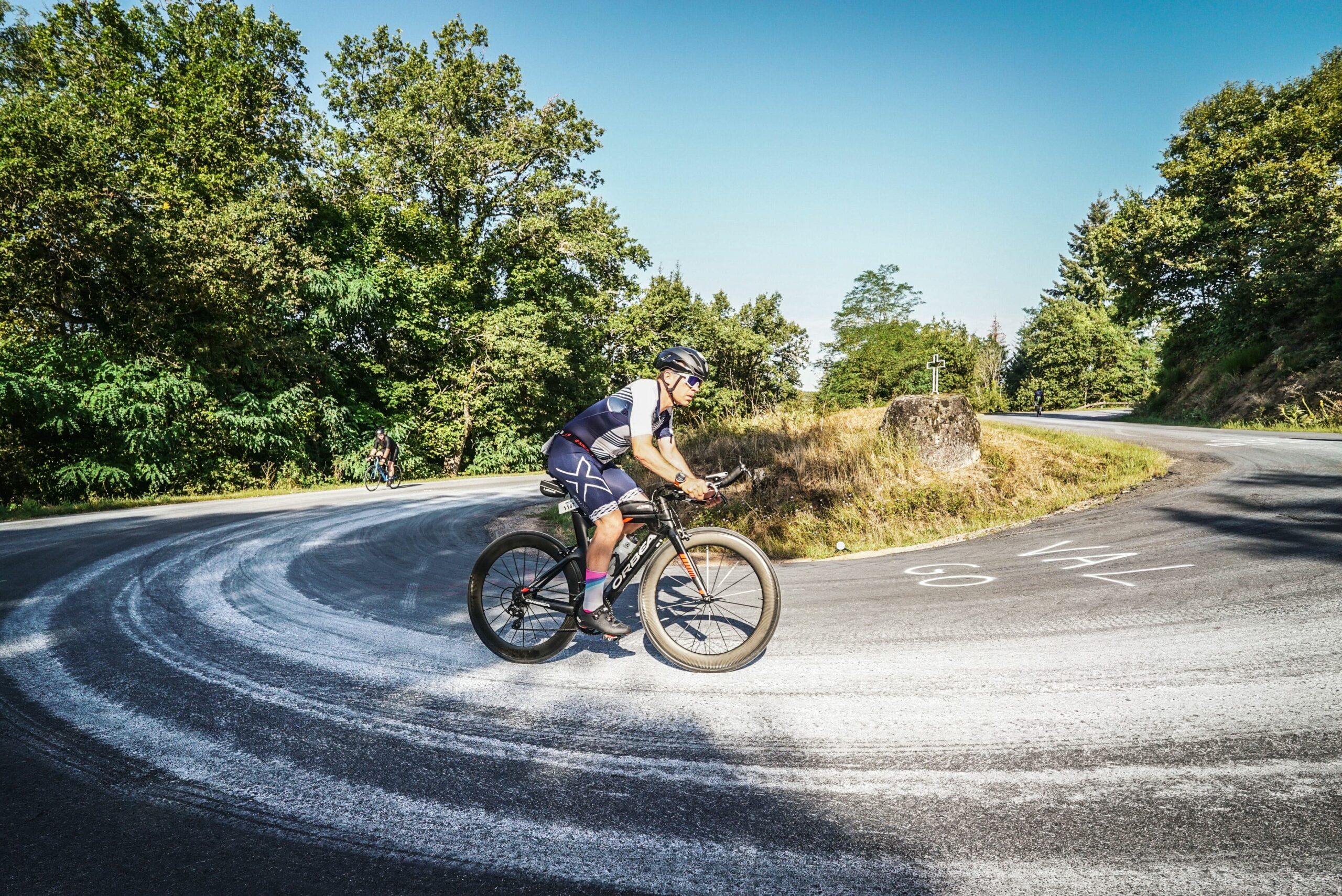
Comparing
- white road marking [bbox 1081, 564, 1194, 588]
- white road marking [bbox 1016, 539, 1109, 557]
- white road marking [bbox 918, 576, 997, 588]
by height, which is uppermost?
white road marking [bbox 1081, 564, 1194, 588]

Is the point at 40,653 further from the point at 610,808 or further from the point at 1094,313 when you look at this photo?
the point at 1094,313

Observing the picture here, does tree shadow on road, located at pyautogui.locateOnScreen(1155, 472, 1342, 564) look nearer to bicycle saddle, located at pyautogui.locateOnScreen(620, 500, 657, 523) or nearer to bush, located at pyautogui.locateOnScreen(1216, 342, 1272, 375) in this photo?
bicycle saddle, located at pyautogui.locateOnScreen(620, 500, 657, 523)

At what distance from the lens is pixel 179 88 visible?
70.0 feet

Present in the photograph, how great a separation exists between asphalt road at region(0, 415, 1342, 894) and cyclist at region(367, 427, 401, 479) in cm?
1423

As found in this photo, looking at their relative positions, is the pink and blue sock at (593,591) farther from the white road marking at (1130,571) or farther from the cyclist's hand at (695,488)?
the white road marking at (1130,571)

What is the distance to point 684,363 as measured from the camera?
3.82 meters

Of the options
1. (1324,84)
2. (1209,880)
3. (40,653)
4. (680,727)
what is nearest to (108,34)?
(40,653)

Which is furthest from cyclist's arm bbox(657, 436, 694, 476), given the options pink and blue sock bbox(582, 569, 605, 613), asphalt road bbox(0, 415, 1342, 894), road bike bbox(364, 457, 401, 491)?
road bike bbox(364, 457, 401, 491)

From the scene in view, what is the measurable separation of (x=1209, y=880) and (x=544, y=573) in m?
3.22

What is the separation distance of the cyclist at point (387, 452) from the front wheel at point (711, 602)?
17363 mm

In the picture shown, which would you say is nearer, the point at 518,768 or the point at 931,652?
the point at 518,768

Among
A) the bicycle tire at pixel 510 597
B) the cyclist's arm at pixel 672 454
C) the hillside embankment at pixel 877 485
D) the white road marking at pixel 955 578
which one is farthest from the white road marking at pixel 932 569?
the bicycle tire at pixel 510 597

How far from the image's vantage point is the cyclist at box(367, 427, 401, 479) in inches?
747

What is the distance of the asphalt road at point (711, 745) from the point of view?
1817 millimetres
